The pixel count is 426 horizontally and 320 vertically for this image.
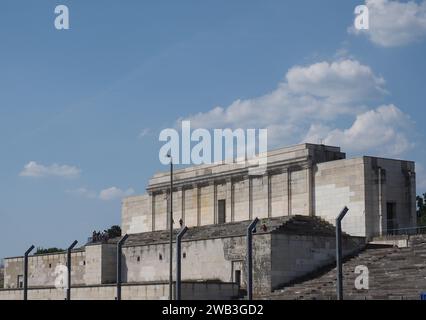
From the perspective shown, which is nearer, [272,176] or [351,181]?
[351,181]

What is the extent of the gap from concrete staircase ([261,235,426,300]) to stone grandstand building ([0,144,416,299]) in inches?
85.9

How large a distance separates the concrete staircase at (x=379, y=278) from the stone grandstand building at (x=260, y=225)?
2.18 m

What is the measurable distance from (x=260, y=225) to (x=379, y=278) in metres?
14.2

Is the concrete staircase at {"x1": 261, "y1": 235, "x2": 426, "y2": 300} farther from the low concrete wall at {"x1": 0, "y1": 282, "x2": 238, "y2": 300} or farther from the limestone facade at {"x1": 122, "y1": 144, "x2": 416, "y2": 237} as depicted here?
the limestone facade at {"x1": 122, "y1": 144, "x2": 416, "y2": 237}

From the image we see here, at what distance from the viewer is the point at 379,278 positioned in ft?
144

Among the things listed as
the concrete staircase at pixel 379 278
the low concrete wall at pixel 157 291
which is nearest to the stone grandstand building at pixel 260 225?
the low concrete wall at pixel 157 291

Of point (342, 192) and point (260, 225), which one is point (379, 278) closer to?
point (342, 192)

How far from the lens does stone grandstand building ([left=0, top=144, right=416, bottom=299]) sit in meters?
50.9

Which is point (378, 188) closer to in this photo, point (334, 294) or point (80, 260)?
point (334, 294)

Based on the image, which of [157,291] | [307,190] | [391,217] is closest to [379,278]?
[157,291]

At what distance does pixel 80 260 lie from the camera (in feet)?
218

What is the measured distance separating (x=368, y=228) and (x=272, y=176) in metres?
9.68

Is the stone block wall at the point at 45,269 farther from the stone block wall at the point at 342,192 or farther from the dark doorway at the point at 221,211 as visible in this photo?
the stone block wall at the point at 342,192
